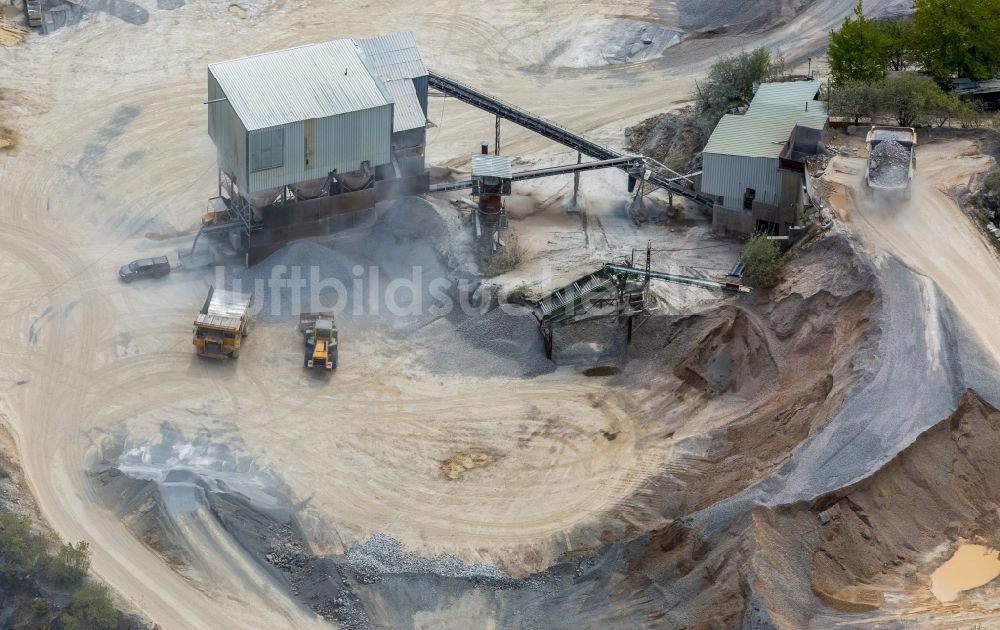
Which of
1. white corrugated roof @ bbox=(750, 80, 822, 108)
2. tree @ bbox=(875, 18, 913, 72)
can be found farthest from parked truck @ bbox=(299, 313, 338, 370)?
tree @ bbox=(875, 18, 913, 72)

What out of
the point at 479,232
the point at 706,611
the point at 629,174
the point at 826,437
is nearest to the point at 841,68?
the point at 629,174

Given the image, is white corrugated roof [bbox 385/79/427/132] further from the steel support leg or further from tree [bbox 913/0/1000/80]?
tree [bbox 913/0/1000/80]

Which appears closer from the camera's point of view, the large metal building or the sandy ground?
the sandy ground

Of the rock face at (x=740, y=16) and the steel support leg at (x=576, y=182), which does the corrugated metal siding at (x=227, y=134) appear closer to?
the steel support leg at (x=576, y=182)

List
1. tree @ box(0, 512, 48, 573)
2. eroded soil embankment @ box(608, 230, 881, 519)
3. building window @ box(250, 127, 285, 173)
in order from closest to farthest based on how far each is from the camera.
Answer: tree @ box(0, 512, 48, 573), eroded soil embankment @ box(608, 230, 881, 519), building window @ box(250, 127, 285, 173)

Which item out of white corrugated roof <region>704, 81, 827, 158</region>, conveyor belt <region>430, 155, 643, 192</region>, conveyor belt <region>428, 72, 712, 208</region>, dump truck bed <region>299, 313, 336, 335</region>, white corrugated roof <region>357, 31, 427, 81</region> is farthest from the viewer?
conveyor belt <region>428, 72, 712, 208</region>

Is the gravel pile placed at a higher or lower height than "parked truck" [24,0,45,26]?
lower
